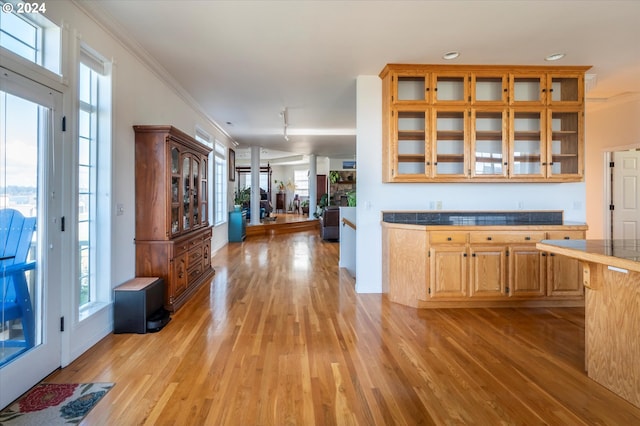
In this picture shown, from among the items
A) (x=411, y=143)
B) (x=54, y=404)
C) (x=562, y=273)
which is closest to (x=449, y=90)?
(x=411, y=143)

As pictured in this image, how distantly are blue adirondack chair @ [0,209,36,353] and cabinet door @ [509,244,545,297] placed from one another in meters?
4.30

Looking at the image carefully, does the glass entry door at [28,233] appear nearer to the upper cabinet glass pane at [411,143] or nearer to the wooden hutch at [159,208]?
the wooden hutch at [159,208]

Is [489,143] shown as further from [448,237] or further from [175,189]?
[175,189]

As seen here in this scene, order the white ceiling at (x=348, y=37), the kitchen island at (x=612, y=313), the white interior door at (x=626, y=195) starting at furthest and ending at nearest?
the white interior door at (x=626, y=195) < the white ceiling at (x=348, y=37) < the kitchen island at (x=612, y=313)

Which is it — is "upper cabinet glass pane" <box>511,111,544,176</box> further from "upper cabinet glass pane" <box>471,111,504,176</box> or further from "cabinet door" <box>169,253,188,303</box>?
"cabinet door" <box>169,253,188,303</box>

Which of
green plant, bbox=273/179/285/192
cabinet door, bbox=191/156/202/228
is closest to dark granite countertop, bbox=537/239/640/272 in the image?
cabinet door, bbox=191/156/202/228

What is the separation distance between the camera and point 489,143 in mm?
4094

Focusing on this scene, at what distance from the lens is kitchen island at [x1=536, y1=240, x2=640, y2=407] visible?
1.93 metres

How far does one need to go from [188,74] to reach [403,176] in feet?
10.0

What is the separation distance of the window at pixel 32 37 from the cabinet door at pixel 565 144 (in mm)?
5002

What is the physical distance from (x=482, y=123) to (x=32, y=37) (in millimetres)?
4534

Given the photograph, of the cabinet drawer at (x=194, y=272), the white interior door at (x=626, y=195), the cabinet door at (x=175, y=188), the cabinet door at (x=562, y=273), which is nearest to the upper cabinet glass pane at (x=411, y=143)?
the cabinet door at (x=562, y=273)

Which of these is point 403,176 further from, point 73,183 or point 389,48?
point 73,183

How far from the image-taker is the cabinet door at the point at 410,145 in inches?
153
